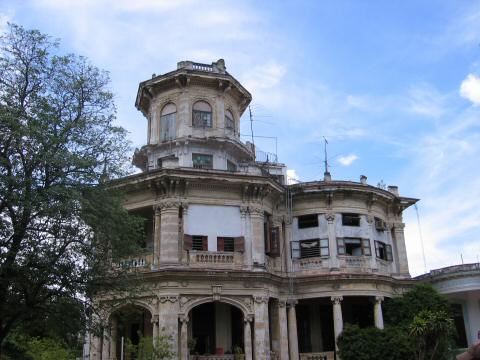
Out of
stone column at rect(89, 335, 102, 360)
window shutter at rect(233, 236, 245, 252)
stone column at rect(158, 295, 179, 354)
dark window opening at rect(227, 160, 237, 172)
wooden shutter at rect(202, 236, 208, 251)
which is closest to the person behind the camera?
stone column at rect(158, 295, 179, 354)

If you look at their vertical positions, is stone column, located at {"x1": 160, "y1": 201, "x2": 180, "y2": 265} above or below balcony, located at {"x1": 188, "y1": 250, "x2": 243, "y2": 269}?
above

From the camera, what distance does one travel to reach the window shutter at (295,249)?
30.8 metres

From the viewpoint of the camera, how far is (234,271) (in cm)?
2638

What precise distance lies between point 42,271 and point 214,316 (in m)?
13.8

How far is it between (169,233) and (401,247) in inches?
595

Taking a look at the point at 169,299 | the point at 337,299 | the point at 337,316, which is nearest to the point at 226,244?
the point at 169,299

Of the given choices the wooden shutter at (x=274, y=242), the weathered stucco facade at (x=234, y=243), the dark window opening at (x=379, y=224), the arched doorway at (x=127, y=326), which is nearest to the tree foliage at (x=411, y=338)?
the weathered stucco facade at (x=234, y=243)

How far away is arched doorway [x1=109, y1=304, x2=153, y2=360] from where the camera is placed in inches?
1041

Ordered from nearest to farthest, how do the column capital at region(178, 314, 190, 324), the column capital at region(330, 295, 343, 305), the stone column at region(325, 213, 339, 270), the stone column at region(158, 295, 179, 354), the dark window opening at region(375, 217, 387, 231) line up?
the stone column at region(158, 295, 179, 354) → the column capital at region(178, 314, 190, 324) → the column capital at region(330, 295, 343, 305) → the stone column at region(325, 213, 339, 270) → the dark window opening at region(375, 217, 387, 231)

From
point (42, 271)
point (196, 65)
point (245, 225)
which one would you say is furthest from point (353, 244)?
point (42, 271)

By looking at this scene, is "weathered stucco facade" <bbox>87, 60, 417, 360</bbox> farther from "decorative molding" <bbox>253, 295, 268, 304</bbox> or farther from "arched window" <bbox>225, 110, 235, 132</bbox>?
"arched window" <bbox>225, 110, 235, 132</bbox>

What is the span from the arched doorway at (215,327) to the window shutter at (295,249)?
442cm

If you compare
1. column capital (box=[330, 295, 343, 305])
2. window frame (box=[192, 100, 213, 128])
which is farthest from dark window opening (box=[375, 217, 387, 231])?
window frame (box=[192, 100, 213, 128])

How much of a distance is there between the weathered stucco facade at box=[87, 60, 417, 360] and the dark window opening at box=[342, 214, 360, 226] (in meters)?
0.06
